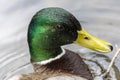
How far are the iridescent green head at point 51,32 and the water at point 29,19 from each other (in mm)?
641

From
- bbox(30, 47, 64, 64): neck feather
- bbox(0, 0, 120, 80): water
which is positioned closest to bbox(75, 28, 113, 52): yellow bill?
bbox(30, 47, 64, 64): neck feather

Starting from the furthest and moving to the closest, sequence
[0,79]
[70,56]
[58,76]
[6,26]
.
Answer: [6,26] < [0,79] < [70,56] < [58,76]

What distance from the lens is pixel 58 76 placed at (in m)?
4.09

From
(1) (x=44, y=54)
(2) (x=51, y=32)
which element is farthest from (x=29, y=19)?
(2) (x=51, y=32)

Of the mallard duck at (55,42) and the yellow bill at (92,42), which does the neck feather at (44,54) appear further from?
the yellow bill at (92,42)

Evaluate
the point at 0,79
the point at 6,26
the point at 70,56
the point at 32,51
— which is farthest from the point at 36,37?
the point at 6,26

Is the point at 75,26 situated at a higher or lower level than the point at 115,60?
higher

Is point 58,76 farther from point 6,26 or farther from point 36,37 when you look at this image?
point 6,26

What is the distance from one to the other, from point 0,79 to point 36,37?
0.84 m

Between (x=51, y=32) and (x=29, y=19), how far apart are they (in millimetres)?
1324

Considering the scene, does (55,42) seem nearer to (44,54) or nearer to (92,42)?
(44,54)

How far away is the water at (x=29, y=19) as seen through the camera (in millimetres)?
4887

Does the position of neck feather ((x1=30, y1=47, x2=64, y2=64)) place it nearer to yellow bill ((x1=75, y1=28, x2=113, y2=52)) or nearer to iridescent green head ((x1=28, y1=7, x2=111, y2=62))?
iridescent green head ((x1=28, y1=7, x2=111, y2=62))

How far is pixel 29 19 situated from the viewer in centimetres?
538
